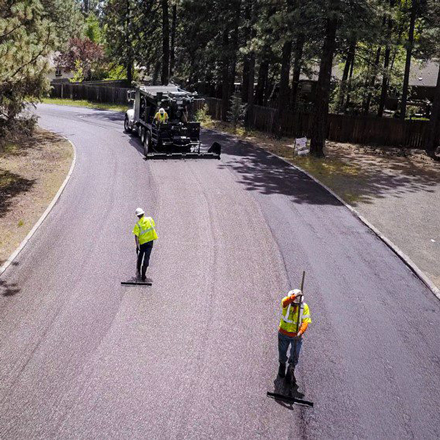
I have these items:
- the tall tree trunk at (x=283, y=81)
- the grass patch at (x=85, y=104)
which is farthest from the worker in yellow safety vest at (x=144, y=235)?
the grass patch at (x=85, y=104)

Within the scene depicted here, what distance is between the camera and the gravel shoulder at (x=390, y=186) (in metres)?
15.5

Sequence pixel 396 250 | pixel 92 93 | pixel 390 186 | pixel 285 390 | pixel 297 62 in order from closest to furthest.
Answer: pixel 285 390
pixel 396 250
pixel 390 186
pixel 297 62
pixel 92 93

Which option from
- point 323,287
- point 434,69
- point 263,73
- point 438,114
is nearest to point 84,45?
point 263,73

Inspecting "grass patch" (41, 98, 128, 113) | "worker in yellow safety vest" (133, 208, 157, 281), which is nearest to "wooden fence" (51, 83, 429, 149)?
"grass patch" (41, 98, 128, 113)

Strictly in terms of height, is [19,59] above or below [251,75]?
below

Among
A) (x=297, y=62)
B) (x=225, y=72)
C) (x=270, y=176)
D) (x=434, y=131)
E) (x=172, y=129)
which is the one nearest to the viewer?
(x=270, y=176)

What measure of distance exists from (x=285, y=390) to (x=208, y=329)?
233 centimetres

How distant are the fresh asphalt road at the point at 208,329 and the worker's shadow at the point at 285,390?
6.1 inches

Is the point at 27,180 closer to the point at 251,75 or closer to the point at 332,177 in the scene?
the point at 332,177

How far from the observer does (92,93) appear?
50.6 meters

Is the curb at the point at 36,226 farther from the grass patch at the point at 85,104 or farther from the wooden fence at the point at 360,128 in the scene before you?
the grass patch at the point at 85,104

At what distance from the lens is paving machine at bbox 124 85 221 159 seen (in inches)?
943

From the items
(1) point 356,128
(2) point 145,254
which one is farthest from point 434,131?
(2) point 145,254

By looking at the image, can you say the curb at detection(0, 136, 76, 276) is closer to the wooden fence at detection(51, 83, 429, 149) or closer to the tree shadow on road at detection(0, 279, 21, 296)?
the tree shadow on road at detection(0, 279, 21, 296)
